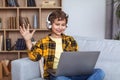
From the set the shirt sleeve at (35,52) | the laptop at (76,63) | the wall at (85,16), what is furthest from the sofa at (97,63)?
the wall at (85,16)

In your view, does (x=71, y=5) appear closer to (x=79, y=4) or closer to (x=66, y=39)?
(x=79, y=4)

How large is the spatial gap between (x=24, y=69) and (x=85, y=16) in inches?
87.0

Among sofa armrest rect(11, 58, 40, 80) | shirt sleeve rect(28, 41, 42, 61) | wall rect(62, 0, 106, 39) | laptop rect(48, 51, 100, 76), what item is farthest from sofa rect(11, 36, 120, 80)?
wall rect(62, 0, 106, 39)

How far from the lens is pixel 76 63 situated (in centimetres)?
200

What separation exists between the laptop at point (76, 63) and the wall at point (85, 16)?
7.49 feet

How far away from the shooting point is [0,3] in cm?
426

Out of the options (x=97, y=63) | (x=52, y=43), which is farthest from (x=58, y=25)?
(x=97, y=63)

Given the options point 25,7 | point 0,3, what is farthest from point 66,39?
point 0,3

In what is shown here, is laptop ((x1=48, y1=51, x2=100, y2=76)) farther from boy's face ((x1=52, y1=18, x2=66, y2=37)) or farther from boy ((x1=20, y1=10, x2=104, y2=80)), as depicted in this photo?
boy's face ((x1=52, y1=18, x2=66, y2=37))

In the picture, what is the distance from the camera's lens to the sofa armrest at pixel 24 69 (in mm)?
2328

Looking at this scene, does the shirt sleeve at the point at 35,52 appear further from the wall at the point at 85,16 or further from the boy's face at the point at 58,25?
the wall at the point at 85,16

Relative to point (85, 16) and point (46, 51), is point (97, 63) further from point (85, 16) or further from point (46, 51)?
point (85, 16)

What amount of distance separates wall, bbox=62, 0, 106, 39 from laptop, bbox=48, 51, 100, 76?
2.28 metres

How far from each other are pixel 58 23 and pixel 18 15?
2.00 meters
